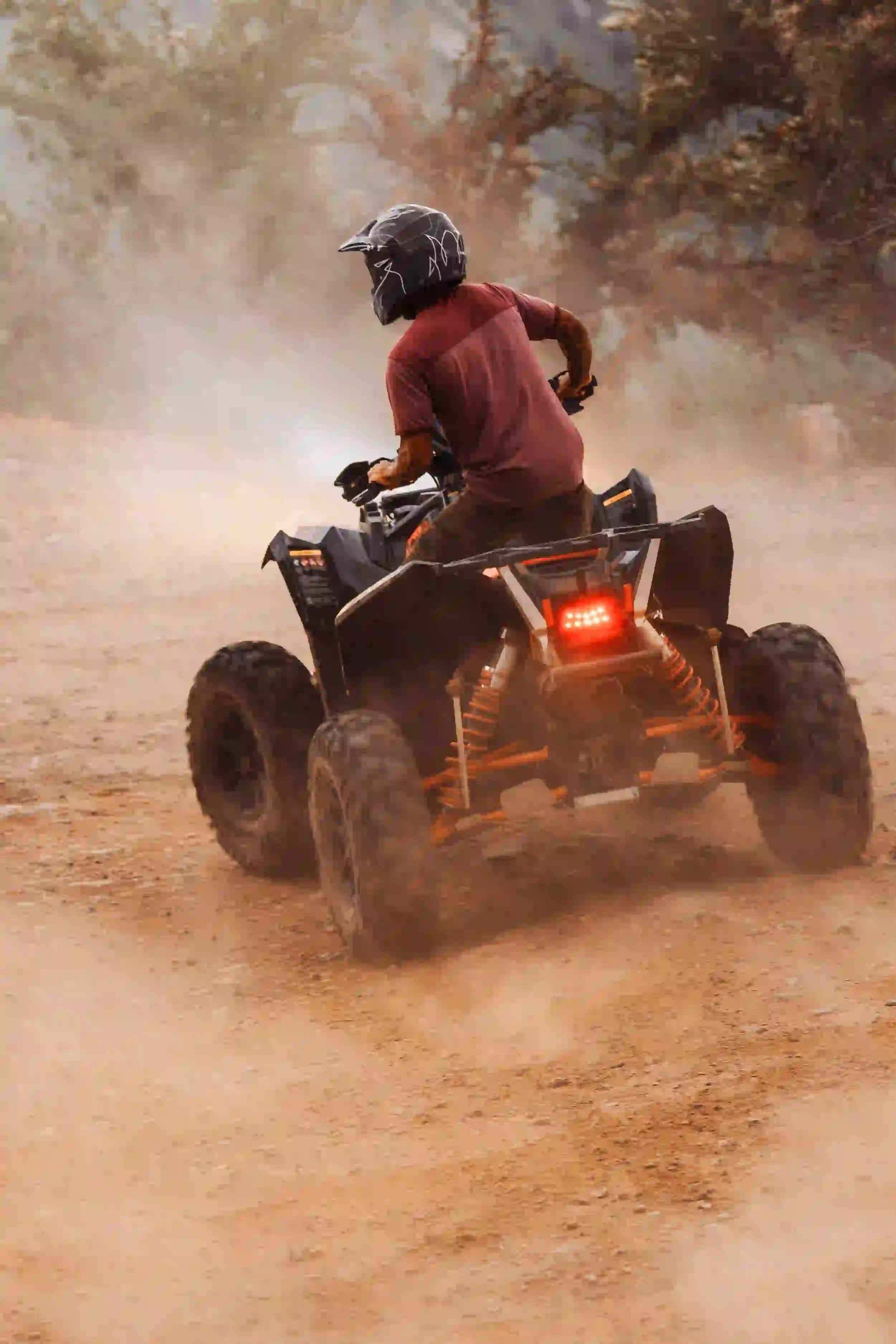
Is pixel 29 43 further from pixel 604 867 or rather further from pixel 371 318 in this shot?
pixel 604 867

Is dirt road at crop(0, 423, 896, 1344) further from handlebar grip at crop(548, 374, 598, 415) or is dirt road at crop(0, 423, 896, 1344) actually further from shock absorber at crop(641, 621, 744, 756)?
handlebar grip at crop(548, 374, 598, 415)

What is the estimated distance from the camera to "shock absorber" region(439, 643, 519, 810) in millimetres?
4789

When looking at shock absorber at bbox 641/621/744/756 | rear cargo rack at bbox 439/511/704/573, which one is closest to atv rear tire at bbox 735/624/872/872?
shock absorber at bbox 641/621/744/756

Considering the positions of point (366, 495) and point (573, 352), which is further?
point (366, 495)

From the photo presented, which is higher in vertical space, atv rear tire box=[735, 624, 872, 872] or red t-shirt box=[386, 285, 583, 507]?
red t-shirt box=[386, 285, 583, 507]

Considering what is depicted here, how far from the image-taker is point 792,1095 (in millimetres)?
3633

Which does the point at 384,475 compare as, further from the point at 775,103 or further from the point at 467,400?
the point at 775,103

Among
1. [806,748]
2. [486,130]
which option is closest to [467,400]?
[806,748]

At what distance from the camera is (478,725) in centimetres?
484

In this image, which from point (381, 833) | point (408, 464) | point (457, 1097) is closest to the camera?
point (457, 1097)

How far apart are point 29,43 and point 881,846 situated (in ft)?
72.3

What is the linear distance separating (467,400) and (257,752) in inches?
63.2

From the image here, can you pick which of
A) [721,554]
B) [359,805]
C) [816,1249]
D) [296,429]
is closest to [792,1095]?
[816,1249]

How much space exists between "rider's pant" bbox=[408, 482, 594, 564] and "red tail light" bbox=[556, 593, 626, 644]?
0.33m
